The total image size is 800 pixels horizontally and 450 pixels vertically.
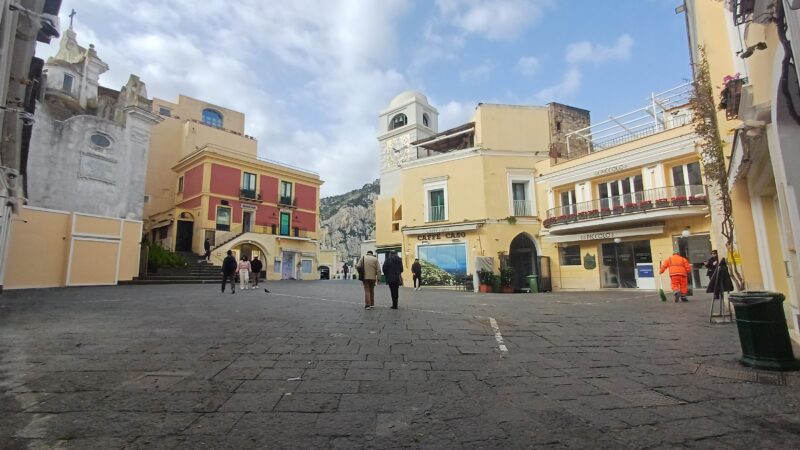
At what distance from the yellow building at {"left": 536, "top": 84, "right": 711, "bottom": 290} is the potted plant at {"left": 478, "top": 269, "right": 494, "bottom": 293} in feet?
12.2

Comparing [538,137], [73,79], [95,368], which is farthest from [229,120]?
[95,368]

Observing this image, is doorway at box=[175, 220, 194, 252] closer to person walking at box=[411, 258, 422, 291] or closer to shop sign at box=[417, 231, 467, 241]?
shop sign at box=[417, 231, 467, 241]

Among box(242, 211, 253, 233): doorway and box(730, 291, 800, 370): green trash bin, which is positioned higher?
box(242, 211, 253, 233): doorway

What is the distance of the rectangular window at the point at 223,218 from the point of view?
29.5 metres

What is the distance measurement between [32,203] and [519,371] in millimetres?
21645

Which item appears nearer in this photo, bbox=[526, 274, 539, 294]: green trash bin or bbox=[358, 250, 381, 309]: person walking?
bbox=[358, 250, 381, 309]: person walking

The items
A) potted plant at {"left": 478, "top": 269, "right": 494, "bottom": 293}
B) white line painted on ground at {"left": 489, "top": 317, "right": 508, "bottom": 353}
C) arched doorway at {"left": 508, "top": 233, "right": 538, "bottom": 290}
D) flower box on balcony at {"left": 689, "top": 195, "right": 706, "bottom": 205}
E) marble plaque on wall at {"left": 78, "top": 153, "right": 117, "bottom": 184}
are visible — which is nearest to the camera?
white line painted on ground at {"left": 489, "top": 317, "right": 508, "bottom": 353}

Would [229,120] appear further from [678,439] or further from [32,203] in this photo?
[678,439]

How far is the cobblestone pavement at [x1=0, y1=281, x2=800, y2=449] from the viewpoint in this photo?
248cm

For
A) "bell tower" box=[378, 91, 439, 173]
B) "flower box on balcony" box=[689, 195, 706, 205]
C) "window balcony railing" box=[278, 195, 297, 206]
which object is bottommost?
"flower box on balcony" box=[689, 195, 706, 205]

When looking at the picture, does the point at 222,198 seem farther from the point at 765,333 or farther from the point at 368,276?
the point at 765,333

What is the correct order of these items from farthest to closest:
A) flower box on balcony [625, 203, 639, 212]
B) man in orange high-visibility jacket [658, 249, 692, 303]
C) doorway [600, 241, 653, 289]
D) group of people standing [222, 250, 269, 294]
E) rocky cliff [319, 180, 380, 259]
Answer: rocky cliff [319, 180, 380, 259] < doorway [600, 241, 653, 289] < flower box on balcony [625, 203, 639, 212] < group of people standing [222, 250, 269, 294] < man in orange high-visibility jacket [658, 249, 692, 303]

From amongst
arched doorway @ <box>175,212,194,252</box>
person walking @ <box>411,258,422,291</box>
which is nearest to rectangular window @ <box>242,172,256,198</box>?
arched doorway @ <box>175,212,194,252</box>

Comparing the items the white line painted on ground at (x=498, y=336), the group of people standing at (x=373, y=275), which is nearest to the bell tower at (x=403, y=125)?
the group of people standing at (x=373, y=275)
